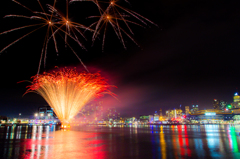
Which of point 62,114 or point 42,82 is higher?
point 42,82

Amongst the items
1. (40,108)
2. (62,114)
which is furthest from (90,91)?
(40,108)

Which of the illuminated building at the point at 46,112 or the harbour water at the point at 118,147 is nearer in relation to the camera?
the harbour water at the point at 118,147

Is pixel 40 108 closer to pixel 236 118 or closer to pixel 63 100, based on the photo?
pixel 63 100

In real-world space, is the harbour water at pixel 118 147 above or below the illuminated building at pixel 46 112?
below

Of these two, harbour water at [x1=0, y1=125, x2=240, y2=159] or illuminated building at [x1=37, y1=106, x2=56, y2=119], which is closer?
harbour water at [x1=0, y1=125, x2=240, y2=159]

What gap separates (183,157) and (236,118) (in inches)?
7633

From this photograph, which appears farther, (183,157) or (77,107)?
(77,107)

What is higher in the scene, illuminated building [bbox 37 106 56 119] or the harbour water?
illuminated building [bbox 37 106 56 119]

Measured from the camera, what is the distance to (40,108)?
6767 inches

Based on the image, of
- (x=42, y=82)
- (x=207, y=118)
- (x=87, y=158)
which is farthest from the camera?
(x=207, y=118)

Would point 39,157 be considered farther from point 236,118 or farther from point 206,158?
point 236,118

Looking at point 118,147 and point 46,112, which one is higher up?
point 46,112

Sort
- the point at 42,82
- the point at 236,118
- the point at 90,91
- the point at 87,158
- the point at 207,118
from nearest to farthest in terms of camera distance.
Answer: the point at 87,158 < the point at 42,82 < the point at 90,91 < the point at 236,118 < the point at 207,118

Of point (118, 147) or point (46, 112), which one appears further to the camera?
point (46, 112)
